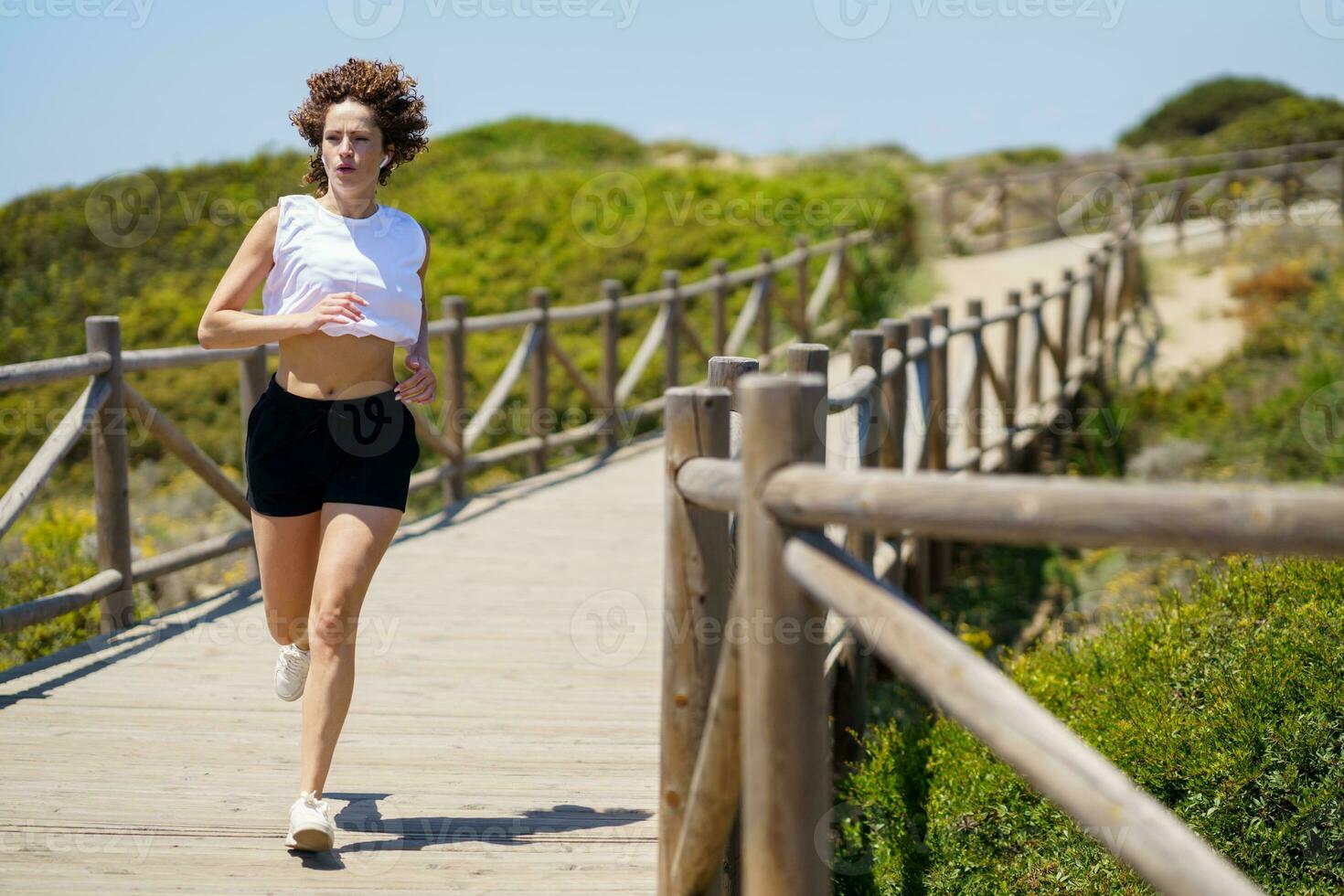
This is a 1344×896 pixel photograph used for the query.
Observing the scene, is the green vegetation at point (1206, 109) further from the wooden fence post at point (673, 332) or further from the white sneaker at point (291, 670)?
the white sneaker at point (291, 670)

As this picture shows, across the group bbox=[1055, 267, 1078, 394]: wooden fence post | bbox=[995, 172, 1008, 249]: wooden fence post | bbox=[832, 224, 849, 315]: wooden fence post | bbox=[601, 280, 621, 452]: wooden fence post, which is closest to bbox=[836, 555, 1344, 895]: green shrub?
bbox=[601, 280, 621, 452]: wooden fence post

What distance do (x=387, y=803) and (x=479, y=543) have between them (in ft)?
12.1

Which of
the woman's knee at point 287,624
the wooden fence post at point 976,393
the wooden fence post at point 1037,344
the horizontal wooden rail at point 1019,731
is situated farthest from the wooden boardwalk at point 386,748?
the wooden fence post at point 1037,344

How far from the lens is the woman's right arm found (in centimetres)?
301

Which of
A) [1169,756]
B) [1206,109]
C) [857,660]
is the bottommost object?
[857,660]

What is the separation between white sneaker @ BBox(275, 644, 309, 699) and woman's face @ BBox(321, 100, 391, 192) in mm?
1185

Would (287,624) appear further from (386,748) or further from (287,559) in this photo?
(386,748)

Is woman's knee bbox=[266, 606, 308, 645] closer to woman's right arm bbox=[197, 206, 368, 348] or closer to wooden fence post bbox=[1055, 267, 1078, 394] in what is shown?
woman's right arm bbox=[197, 206, 368, 348]

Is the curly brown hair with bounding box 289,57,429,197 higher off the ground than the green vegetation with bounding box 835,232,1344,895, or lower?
higher

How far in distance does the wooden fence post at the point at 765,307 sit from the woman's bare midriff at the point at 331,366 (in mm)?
10312

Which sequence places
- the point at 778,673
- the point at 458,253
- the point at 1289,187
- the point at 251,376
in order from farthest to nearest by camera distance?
the point at 458,253
the point at 1289,187
the point at 251,376
the point at 778,673

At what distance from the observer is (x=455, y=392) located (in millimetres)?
7996

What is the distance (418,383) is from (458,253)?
20988 mm

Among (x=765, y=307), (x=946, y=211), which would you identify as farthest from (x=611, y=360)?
(x=946, y=211)
